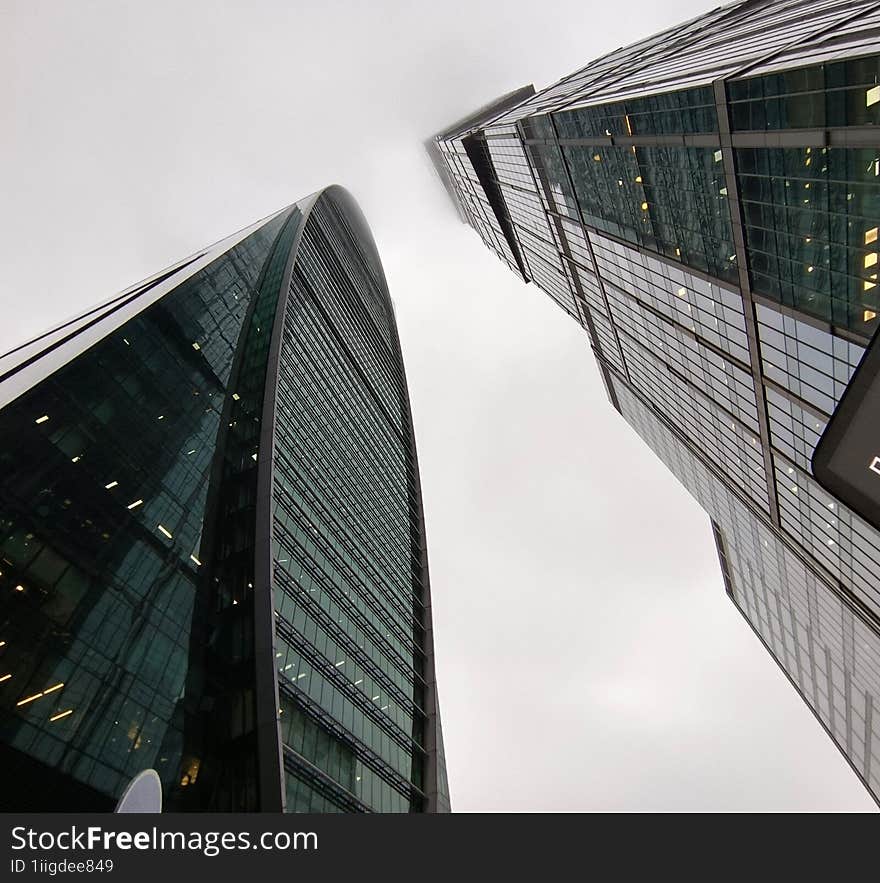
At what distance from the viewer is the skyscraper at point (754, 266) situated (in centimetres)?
2180

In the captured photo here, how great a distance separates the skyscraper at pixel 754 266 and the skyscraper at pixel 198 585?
106 ft

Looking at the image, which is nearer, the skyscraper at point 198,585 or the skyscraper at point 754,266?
the skyscraper at point 198,585

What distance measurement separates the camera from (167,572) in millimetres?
25906

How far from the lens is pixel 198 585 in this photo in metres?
27.8

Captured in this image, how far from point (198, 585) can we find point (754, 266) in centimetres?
3693

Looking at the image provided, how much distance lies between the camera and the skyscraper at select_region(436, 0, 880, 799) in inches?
858

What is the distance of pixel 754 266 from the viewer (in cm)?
2786

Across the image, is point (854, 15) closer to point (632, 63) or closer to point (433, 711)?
point (632, 63)

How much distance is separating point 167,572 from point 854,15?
46647 mm

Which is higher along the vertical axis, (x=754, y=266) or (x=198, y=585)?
(x=754, y=266)

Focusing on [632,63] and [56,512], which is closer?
[56,512]
